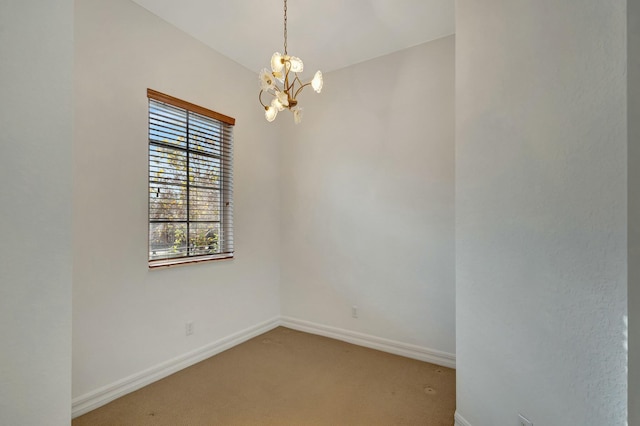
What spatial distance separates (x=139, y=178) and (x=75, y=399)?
5.29ft

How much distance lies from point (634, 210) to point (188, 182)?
2955mm

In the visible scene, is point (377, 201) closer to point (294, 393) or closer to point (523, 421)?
point (294, 393)

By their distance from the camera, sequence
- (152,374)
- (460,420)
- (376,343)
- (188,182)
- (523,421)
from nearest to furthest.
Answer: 1. (523,421)
2. (460,420)
3. (152,374)
4. (188,182)
5. (376,343)

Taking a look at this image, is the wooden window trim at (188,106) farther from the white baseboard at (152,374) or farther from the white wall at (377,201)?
the white baseboard at (152,374)

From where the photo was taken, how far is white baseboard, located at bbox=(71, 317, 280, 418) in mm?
2145

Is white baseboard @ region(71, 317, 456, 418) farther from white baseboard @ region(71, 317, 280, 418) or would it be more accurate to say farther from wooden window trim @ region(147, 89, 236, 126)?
wooden window trim @ region(147, 89, 236, 126)

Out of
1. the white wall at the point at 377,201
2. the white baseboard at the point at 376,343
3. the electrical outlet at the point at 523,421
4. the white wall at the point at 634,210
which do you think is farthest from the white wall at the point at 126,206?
the white wall at the point at 634,210

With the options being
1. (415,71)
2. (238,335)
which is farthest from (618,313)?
(238,335)

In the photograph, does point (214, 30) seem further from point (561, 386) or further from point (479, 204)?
point (561, 386)

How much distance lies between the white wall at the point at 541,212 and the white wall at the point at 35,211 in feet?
6.60

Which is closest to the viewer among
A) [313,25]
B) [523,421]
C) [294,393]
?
[523,421]

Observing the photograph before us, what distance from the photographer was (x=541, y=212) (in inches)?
52.0

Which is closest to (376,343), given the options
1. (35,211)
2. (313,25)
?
(35,211)

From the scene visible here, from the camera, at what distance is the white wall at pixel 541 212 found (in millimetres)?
1021
